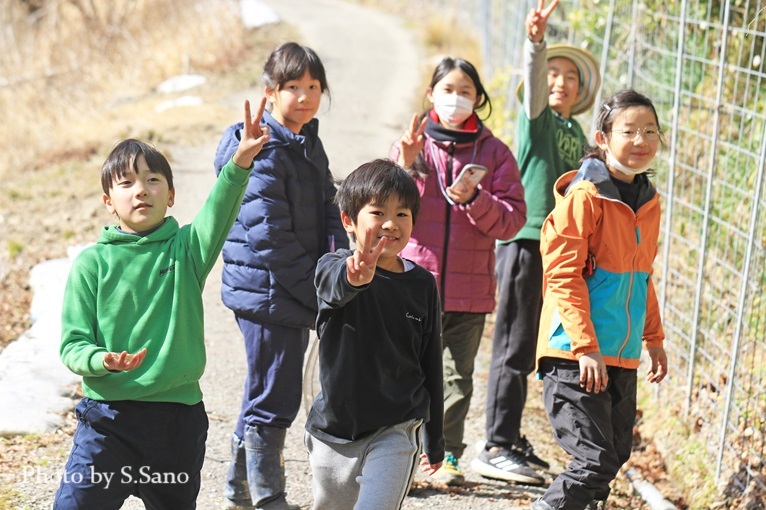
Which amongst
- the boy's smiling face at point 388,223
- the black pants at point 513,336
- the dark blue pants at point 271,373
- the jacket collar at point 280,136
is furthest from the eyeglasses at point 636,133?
the dark blue pants at point 271,373

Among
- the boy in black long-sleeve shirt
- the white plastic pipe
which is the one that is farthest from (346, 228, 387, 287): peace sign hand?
the white plastic pipe

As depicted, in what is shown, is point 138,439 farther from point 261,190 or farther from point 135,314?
point 261,190

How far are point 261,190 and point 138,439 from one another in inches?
44.1

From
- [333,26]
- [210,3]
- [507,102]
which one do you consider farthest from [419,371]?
[333,26]

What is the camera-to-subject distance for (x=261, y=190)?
379cm

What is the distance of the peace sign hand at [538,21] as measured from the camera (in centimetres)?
416

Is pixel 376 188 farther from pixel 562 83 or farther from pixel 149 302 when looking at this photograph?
pixel 562 83

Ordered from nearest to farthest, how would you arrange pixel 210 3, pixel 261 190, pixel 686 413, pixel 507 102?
1. pixel 261 190
2. pixel 686 413
3. pixel 507 102
4. pixel 210 3

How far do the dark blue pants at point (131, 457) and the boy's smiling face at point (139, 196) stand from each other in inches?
21.9

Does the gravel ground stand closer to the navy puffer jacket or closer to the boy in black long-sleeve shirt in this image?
the navy puffer jacket

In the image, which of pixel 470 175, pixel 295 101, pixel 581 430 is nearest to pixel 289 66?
pixel 295 101

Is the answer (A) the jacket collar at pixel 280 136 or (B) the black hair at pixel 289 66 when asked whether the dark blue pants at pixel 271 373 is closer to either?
(A) the jacket collar at pixel 280 136

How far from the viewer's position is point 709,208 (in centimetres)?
504

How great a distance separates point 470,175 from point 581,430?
1.07 metres
